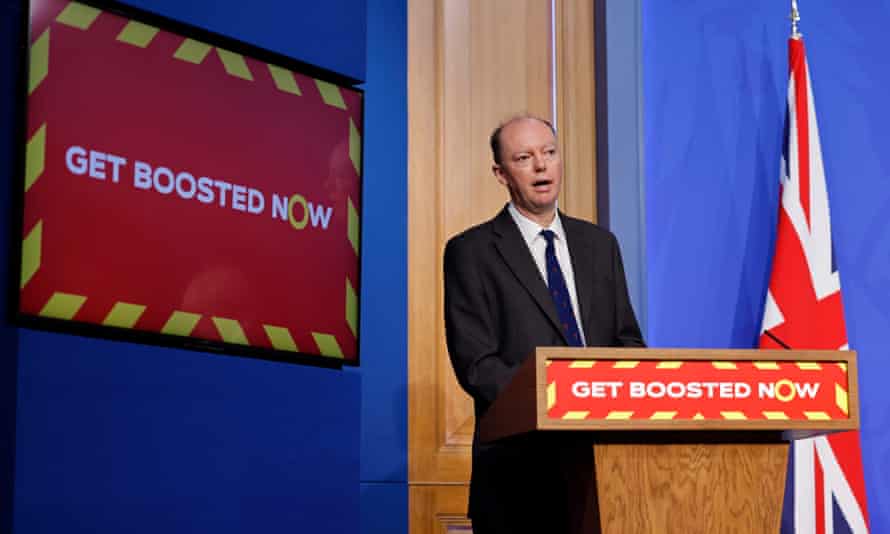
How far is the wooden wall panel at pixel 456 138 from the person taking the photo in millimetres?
3816

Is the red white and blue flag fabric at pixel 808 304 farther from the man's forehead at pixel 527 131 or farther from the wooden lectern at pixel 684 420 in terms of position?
the wooden lectern at pixel 684 420

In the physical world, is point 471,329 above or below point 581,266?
below

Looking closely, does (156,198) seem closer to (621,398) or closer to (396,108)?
(621,398)

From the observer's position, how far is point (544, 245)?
2.85 m

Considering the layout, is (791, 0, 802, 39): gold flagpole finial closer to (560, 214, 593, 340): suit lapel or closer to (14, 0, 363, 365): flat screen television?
(560, 214, 593, 340): suit lapel

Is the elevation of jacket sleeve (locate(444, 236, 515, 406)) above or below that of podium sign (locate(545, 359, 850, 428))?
above

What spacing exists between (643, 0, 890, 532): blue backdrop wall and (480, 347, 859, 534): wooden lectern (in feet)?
6.35

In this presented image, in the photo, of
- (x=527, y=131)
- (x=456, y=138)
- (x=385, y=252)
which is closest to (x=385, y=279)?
(x=385, y=252)

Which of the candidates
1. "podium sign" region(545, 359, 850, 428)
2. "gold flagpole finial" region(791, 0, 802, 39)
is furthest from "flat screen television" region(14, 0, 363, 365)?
"gold flagpole finial" region(791, 0, 802, 39)

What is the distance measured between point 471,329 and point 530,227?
32 centimetres

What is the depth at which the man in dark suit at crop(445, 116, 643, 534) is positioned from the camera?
100.0 inches

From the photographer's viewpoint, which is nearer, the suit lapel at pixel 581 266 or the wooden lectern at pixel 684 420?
the wooden lectern at pixel 684 420

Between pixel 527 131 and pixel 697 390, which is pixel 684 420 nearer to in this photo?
pixel 697 390

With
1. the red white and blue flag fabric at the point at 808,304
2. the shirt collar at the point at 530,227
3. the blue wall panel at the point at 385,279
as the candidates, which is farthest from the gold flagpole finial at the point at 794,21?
the shirt collar at the point at 530,227
